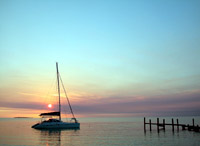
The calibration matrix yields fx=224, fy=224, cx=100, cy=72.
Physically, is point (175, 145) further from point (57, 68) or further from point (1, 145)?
point (57, 68)

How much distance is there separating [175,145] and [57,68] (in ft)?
123

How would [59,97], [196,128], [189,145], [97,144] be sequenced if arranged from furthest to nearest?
[59,97] → [196,128] → [97,144] → [189,145]

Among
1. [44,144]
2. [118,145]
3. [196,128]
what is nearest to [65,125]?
[44,144]

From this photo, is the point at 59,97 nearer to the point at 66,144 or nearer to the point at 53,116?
the point at 53,116

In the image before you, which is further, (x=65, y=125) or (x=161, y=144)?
(x=65, y=125)

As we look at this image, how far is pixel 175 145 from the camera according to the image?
110ft

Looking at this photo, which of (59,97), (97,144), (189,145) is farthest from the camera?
(59,97)

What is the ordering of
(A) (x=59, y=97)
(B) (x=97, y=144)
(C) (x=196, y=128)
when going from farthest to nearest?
1. (A) (x=59, y=97)
2. (C) (x=196, y=128)
3. (B) (x=97, y=144)

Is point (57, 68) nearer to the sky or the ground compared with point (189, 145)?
nearer to the sky

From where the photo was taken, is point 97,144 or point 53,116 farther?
point 53,116

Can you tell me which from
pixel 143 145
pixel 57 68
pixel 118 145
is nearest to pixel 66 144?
pixel 118 145

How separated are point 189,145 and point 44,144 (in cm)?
2281

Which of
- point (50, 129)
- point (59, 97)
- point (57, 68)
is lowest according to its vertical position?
point (50, 129)

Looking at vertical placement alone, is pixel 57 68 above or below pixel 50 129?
above
